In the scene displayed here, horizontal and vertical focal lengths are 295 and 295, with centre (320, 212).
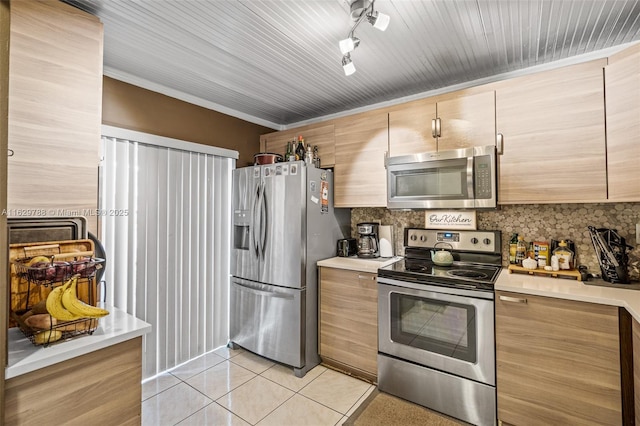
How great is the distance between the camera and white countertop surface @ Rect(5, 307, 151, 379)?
1008mm

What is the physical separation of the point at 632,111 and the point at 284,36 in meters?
1.99

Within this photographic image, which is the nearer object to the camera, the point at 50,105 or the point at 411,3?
the point at 50,105

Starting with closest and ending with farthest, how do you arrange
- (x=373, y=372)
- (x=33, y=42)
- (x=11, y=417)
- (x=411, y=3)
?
(x=11, y=417) < (x=33, y=42) < (x=411, y=3) < (x=373, y=372)

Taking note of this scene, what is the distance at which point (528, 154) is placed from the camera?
6.33ft

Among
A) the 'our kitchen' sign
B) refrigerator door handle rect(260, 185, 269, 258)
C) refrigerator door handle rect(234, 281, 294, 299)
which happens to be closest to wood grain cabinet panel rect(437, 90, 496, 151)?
the 'our kitchen' sign

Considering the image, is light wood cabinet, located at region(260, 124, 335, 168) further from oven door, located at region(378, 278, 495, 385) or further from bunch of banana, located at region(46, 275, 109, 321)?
bunch of banana, located at region(46, 275, 109, 321)

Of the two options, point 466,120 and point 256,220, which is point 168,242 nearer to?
point 256,220

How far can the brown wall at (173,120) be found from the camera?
2.24 meters

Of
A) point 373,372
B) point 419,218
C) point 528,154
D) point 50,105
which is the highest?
point 50,105

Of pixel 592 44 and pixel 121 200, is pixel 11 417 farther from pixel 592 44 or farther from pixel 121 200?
pixel 592 44

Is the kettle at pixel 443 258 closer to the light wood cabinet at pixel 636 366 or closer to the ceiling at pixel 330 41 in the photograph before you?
the light wood cabinet at pixel 636 366

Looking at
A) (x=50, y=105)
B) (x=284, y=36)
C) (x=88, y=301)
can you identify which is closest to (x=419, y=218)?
(x=284, y=36)

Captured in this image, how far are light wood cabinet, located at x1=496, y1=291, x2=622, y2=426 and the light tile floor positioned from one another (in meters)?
1.01

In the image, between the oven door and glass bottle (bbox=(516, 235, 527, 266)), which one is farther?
glass bottle (bbox=(516, 235, 527, 266))
